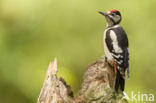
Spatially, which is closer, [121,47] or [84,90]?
[84,90]

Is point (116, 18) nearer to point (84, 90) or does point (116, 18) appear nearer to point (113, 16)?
point (113, 16)

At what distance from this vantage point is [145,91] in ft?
21.6

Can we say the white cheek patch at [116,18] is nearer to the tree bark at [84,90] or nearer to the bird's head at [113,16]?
the bird's head at [113,16]

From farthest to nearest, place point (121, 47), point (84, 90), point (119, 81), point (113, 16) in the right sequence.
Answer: point (113, 16), point (121, 47), point (119, 81), point (84, 90)

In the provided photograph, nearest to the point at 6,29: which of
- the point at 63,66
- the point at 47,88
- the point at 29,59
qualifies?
the point at 29,59

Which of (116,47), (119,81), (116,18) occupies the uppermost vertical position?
(116,18)

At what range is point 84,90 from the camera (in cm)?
410

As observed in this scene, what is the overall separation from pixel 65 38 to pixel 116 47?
6.75ft

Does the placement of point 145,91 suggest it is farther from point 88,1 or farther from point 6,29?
point 6,29

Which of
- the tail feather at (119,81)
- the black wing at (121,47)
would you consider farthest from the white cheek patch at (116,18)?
the tail feather at (119,81)

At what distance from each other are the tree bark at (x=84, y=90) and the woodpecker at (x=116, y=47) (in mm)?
331

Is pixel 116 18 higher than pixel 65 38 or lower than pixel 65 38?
higher

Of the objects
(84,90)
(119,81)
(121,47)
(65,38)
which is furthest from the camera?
(65,38)

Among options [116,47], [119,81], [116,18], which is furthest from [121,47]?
[119,81]
